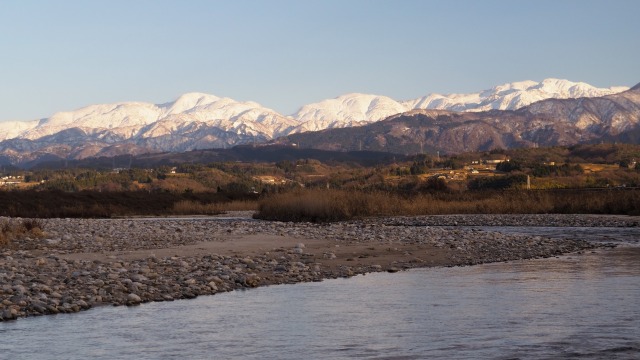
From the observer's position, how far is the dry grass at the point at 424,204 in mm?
53219

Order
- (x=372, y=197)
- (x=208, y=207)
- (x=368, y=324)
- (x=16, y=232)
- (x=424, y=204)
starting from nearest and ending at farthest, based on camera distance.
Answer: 1. (x=368, y=324)
2. (x=16, y=232)
3. (x=372, y=197)
4. (x=424, y=204)
5. (x=208, y=207)

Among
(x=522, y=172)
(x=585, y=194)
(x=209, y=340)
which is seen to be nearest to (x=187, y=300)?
(x=209, y=340)

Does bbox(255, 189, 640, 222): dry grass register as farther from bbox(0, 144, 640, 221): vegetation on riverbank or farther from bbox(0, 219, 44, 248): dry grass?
bbox(0, 219, 44, 248): dry grass

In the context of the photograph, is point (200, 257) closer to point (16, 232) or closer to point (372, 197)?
point (16, 232)

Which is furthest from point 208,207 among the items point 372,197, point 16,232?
point 16,232

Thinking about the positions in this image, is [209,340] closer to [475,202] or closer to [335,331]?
[335,331]

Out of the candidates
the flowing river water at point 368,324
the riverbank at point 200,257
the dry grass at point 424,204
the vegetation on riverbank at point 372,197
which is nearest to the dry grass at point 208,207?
the vegetation on riverbank at point 372,197

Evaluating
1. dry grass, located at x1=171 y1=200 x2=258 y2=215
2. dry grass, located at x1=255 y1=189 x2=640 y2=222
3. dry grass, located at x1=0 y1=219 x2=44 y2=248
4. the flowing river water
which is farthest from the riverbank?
dry grass, located at x1=171 y1=200 x2=258 y2=215

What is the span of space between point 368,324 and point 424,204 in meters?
50.4

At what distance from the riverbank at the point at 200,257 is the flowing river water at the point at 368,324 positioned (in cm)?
100

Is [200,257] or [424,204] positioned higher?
[200,257]

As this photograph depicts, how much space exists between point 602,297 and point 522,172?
118 metres

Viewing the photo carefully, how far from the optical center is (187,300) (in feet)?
60.8

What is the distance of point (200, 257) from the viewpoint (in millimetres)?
25391
